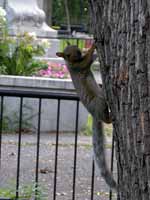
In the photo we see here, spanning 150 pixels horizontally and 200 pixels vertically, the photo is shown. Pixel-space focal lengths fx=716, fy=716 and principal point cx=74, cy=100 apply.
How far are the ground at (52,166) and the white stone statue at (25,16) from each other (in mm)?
4468

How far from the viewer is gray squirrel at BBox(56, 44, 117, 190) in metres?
4.07

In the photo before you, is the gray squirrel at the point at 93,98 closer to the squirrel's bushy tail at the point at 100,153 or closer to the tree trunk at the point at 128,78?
the squirrel's bushy tail at the point at 100,153

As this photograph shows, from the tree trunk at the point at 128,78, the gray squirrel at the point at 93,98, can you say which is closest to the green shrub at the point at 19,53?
the gray squirrel at the point at 93,98

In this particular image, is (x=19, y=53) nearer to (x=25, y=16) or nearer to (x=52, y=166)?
(x=52, y=166)

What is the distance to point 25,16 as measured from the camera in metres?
13.6

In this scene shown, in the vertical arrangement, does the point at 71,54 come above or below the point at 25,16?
above

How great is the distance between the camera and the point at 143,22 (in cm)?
256

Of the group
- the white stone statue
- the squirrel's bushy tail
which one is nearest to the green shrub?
the white stone statue

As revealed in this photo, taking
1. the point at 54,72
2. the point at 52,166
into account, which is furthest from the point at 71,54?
the point at 54,72

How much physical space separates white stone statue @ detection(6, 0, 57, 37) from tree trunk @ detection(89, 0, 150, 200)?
10.5 metres

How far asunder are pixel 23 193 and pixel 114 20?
3.16 m

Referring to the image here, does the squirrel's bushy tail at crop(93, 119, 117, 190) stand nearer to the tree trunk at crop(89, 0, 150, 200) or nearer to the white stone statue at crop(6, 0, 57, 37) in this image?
the tree trunk at crop(89, 0, 150, 200)

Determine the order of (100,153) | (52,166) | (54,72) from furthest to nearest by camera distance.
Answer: (54,72), (52,166), (100,153)

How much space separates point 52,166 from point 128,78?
5251 mm
